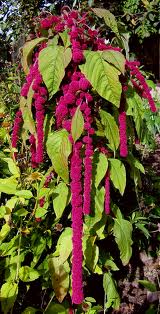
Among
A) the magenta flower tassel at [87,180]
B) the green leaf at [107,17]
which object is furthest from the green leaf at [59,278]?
the green leaf at [107,17]

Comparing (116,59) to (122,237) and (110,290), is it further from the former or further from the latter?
(110,290)

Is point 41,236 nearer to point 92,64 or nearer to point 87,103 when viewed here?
point 87,103

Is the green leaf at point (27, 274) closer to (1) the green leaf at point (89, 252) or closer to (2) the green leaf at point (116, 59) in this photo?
(1) the green leaf at point (89, 252)

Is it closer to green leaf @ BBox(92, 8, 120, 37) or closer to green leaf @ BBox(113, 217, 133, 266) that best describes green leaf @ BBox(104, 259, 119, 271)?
green leaf @ BBox(113, 217, 133, 266)

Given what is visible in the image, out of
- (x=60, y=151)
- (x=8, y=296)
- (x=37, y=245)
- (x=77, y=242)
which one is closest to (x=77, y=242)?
(x=77, y=242)

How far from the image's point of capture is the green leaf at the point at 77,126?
1265 mm

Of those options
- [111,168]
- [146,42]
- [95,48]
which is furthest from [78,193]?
[146,42]

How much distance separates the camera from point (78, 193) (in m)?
1.22

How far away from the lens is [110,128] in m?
1.46

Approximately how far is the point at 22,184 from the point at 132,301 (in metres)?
1.03

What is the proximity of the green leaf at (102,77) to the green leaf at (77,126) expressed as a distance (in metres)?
0.10

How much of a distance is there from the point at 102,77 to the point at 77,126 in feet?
0.58

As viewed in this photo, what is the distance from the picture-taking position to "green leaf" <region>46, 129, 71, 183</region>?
135cm

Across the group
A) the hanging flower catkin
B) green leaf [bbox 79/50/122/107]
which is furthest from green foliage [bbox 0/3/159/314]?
the hanging flower catkin
